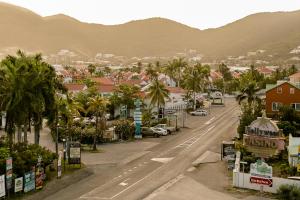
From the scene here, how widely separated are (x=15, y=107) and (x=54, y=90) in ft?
16.4

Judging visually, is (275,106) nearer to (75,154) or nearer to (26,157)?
(75,154)

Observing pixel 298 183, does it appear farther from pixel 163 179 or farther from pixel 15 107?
pixel 15 107

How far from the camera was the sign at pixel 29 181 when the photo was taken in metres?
39.3

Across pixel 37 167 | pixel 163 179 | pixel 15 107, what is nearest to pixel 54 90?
pixel 15 107

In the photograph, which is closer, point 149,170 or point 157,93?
point 149,170

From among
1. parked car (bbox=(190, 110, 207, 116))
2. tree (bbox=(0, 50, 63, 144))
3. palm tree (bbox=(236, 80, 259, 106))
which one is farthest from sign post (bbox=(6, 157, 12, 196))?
parked car (bbox=(190, 110, 207, 116))

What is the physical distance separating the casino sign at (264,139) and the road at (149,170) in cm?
717

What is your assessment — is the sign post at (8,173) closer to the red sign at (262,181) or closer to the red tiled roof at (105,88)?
the red sign at (262,181)

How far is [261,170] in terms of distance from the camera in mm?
41094

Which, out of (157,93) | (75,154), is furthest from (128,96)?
(75,154)

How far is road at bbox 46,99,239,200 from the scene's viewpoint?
40250 mm

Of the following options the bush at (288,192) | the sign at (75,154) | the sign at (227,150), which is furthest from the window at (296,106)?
the sign at (75,154)

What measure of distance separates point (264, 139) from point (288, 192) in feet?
35.7

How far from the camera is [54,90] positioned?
4850cm
